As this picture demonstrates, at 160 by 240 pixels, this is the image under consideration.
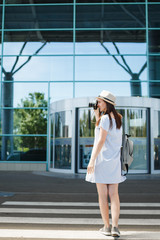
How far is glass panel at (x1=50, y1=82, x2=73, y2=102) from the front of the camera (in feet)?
54.1

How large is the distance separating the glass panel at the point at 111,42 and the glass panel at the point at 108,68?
0.43 meters

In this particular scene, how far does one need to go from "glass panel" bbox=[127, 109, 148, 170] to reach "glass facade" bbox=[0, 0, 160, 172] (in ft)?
9.14

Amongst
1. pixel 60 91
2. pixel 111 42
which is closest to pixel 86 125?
pixel 60 91

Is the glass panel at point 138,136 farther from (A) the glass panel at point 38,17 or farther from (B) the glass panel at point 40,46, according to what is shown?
(A) the glass panel at point 38,17

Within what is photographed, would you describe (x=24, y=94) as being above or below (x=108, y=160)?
above

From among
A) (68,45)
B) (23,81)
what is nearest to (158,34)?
(68,45)

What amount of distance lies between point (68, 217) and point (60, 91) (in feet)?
39.7

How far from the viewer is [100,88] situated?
648 inches

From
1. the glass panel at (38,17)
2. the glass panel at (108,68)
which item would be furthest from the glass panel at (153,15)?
the glass panel at (38,17)

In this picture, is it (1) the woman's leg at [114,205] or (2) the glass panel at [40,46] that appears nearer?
(1) the woman's leg at [114,205]

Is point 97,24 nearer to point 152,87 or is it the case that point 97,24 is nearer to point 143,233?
point 152,87

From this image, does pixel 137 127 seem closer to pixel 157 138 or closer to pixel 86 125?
pixel 157 138

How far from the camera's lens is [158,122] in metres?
14.2

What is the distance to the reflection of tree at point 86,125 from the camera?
543 inches
